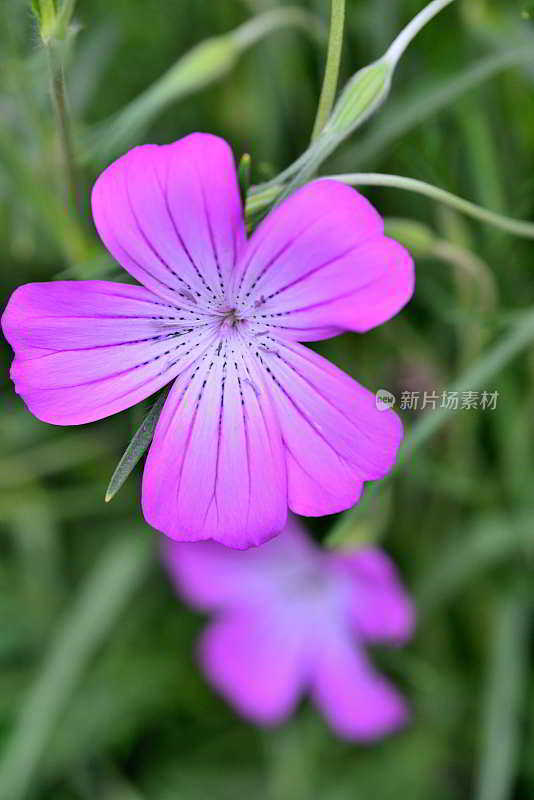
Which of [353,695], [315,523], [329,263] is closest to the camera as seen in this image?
[329,263]

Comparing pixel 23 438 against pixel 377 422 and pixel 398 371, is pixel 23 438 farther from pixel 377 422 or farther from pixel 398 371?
pixel 377 422

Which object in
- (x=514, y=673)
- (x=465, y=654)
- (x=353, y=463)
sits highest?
(x=353, y=463)

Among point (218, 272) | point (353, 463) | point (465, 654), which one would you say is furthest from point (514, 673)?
point (218, 272)

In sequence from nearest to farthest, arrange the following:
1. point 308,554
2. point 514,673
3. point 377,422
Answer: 1. point 377,422
2. point 514,673
3. point 308,554

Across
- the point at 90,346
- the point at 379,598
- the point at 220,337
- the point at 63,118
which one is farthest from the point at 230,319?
the point at 379,598

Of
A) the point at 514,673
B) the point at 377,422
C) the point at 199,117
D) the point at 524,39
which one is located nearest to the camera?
the point at 377,422

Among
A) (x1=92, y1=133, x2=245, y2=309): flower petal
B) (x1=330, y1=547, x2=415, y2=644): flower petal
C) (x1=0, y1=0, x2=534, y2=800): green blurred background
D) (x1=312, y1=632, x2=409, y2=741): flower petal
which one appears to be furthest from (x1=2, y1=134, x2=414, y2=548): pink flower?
(x1=312, y1=632, x2=409, y2=741): flower petal
